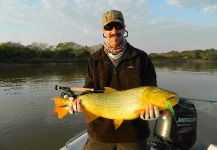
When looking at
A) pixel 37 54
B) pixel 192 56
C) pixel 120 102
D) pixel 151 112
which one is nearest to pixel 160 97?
pixel 151 112

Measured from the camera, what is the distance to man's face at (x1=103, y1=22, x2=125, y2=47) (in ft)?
10.6

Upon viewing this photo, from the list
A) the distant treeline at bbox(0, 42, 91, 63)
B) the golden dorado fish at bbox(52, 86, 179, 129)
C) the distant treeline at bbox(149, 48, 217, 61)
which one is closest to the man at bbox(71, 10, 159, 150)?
the golden dorado fish at bbox(52, 86, 179, 129)

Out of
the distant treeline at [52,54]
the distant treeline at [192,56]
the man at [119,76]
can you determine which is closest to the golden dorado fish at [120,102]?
the man at [119,76]

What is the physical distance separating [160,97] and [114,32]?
0.94 m

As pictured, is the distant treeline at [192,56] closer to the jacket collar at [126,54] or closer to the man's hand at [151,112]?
the jacket collar at [126,54]

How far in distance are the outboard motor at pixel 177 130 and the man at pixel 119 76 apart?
200 centimetres

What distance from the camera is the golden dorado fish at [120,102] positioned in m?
2.87

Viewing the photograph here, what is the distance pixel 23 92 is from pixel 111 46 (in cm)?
1604

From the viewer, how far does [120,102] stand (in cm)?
309

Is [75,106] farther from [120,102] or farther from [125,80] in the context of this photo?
[125,80]

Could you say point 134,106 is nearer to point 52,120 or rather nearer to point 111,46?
point 111,46

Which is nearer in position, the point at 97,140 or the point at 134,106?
the point at 134,106

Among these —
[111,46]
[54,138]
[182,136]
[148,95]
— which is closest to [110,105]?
[148,95]

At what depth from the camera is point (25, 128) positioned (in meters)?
10.2
